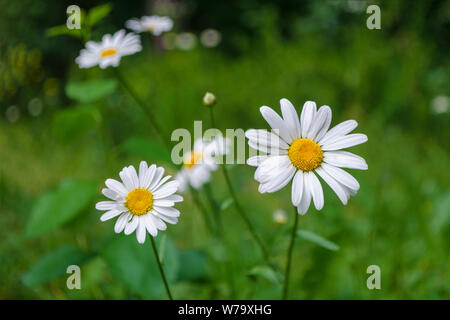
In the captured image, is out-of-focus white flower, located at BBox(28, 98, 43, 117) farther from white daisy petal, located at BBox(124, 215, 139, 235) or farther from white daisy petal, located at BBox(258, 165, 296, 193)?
white daisy petal, located at BBox(258, 165, 296, 193)

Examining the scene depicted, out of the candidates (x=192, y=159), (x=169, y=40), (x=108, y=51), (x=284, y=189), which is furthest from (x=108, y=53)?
(x=169, y=40)

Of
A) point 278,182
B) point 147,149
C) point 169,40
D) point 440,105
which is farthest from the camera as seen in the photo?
point 169,40

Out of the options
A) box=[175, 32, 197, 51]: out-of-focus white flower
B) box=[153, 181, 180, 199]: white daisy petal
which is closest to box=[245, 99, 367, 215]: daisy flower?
box=[153, 181, 180, 199]: white daisy petal

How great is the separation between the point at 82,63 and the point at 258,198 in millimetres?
1126

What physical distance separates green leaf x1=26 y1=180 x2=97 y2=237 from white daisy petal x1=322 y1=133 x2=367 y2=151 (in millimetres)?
663

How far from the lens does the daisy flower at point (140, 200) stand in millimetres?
728

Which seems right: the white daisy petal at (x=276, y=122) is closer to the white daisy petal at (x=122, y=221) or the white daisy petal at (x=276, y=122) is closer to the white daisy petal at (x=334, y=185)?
the white daisy petal at (x=334, y=185)

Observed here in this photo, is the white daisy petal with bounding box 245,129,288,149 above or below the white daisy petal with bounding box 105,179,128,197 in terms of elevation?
above

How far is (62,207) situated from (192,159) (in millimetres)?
391

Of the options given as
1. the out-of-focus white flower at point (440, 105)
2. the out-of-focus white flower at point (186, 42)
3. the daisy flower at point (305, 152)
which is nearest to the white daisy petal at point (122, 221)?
the daisy flower at point (305, 152)

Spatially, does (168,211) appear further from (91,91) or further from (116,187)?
(91,91)

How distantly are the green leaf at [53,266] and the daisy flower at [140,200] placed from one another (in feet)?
1.67

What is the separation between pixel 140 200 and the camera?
751 mm

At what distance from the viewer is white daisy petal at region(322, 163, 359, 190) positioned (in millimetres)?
701
